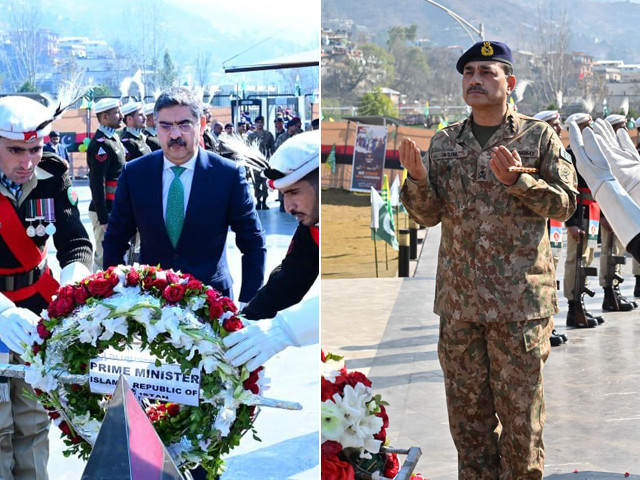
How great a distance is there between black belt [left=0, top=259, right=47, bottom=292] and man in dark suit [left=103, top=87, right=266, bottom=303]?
13.5 inches

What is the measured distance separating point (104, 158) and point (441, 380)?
11.7 ft

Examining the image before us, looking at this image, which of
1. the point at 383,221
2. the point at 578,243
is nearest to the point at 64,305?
the point at 578,243

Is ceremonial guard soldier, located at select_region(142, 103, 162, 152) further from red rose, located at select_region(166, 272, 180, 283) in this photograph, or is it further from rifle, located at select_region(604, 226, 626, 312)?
rifle, located at select_region(604, 226, 626, 312)

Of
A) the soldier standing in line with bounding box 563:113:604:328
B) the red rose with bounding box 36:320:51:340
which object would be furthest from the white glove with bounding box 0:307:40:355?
the soldier standing in line with bounding box 563:113:604:328

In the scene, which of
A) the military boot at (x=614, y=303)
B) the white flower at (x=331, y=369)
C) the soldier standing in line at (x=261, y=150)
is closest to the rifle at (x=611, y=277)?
the military boot at (x=614, y=303)

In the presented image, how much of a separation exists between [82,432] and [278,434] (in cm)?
198

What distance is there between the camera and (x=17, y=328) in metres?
3.71

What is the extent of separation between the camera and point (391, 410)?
655cm

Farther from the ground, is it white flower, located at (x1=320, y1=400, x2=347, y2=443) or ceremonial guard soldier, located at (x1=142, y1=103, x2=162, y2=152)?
ceremonial guard soldier, located at (x1=142, y1=103, x2=162, y2=152)

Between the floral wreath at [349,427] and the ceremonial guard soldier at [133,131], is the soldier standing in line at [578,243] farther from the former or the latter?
the floral wreath at [349,427]

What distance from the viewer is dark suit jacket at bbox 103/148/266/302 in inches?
169

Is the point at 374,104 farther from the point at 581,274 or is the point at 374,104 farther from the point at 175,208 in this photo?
the point at 175,208

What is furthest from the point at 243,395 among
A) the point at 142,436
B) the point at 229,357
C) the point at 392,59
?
the point at 392,59

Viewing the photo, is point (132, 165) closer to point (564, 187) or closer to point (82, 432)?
point (82, 432)
